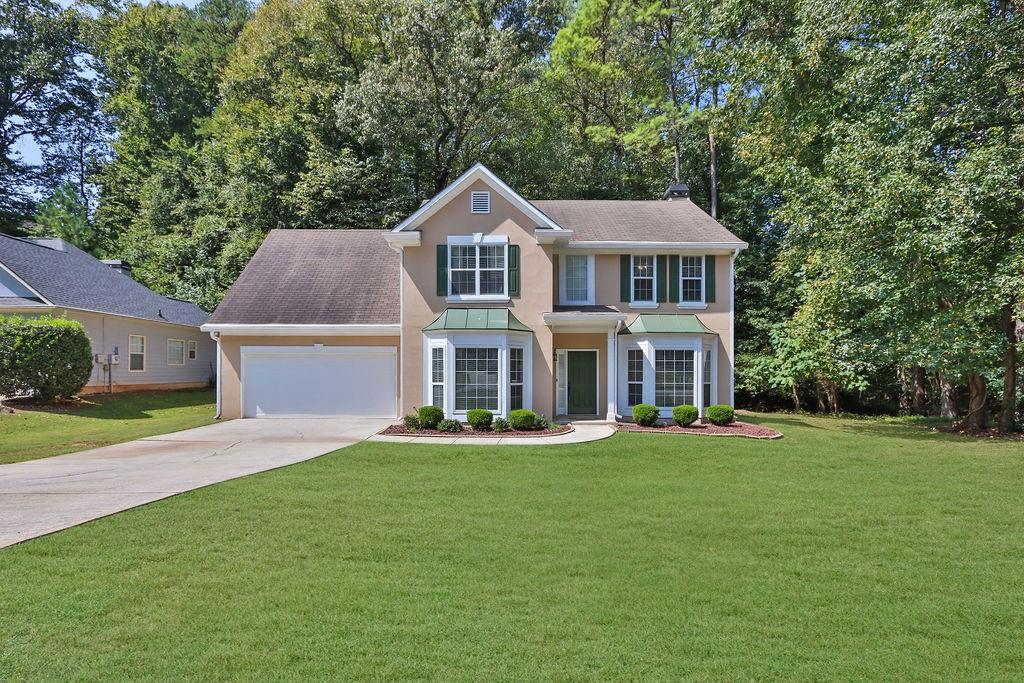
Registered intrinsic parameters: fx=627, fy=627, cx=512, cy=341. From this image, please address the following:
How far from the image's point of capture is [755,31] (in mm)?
21984

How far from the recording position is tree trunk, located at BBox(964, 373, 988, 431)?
17203 mm

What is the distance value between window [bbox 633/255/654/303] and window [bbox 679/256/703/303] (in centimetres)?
90

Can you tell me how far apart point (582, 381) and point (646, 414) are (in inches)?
130

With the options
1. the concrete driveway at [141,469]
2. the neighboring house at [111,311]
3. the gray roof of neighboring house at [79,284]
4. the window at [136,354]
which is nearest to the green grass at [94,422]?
the concrete driveway at [141,469]

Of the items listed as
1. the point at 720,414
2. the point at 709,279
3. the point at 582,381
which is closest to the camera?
the point at 720,414

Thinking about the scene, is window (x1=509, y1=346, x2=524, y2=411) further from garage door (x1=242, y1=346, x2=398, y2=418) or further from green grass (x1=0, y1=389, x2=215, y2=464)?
green grass (x1=0, y1=389, x2=215, y2=464)

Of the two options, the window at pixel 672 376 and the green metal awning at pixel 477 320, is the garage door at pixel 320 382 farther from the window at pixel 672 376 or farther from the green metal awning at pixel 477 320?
the window at pixel 672 376

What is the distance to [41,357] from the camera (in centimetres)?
1812

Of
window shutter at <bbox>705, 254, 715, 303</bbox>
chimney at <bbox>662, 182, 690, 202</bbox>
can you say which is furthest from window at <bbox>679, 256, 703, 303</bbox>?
chimney at <bbox>662, 182, 690, 202</bbox>

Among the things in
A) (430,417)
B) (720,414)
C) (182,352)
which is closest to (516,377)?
(430,417)

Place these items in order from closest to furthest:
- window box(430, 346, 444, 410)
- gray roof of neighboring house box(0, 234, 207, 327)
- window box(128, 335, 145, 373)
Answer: window box(430, 346, 444, 410)
gray roof of neighboring house box(0, 234, 207, 327)
window box(128, 335, 145, 373)

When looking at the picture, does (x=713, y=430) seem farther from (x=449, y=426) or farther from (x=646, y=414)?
(x=449, y=426)

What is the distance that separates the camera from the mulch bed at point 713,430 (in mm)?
15305

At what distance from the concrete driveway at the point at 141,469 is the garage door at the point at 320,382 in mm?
2151
